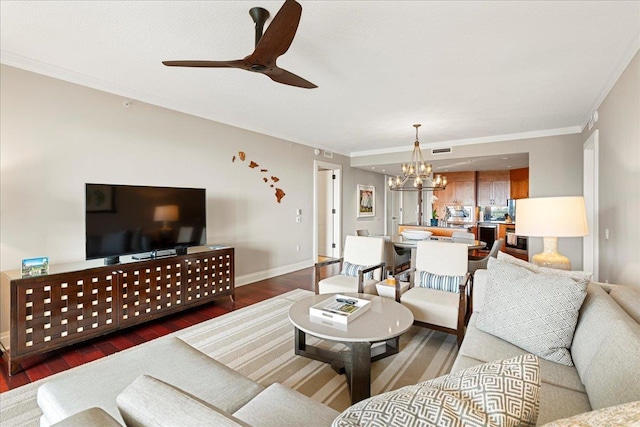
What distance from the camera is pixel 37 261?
2.49 metres

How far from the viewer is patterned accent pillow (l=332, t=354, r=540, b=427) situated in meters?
0.65

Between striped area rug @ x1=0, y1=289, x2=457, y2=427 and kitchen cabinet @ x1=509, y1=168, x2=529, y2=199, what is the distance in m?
6.58

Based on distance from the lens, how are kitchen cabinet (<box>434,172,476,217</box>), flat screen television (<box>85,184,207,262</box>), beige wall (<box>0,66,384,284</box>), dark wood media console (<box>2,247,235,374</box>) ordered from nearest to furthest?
dark wood media console (<box>2,247,235,374</box>), beige wall (<box>0,66,384,284</box>), flat screen television (<box>85,184,207,262</box>), kitchen cabinet (<box>434,172,476,217</box>)

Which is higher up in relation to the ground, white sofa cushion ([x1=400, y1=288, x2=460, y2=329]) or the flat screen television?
the flat screen television

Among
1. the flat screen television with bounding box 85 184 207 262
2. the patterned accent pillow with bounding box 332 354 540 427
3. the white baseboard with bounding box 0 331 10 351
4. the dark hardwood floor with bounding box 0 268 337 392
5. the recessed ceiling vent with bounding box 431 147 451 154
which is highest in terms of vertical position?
the recessed ceiling vent with bounding box 431 147 451 154

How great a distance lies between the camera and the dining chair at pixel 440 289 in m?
2.55


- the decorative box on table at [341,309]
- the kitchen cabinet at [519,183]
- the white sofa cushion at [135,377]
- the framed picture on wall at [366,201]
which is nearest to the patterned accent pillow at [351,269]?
the decorative box on table at [341,309]

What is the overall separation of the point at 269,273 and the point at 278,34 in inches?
162

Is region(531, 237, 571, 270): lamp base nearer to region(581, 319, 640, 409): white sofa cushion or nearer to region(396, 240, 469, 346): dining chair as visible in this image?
region(396, 240, 469, 346): dining chair

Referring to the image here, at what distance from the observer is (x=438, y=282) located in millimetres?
3104

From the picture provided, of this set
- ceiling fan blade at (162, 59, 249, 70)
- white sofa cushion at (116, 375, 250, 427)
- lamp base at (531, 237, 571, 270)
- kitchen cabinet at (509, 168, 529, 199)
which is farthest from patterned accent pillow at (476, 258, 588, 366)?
kitchen cabinet at (509, 168, 529, 199)

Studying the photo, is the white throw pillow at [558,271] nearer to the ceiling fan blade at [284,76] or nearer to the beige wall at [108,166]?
the ceiling fan blade at [284,76]

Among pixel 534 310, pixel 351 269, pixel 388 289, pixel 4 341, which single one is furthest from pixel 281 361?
pixel 4 341

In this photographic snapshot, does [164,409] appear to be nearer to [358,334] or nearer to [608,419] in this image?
[608,419]
